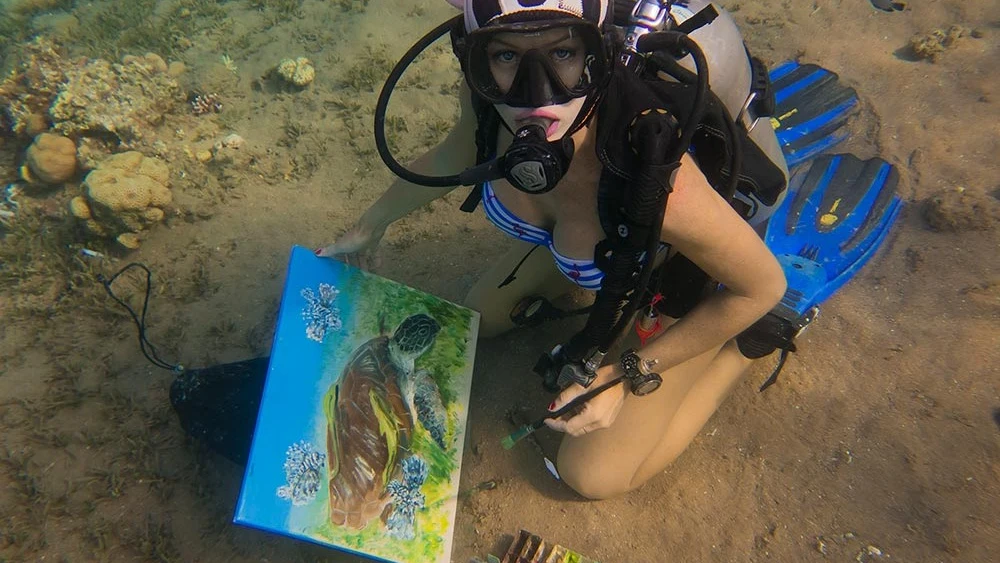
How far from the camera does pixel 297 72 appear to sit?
18.8 ft

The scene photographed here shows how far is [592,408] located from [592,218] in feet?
3.14

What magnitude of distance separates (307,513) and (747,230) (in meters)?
2.33

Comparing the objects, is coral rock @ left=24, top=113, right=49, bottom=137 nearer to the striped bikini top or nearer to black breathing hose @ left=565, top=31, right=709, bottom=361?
the striped bikini top

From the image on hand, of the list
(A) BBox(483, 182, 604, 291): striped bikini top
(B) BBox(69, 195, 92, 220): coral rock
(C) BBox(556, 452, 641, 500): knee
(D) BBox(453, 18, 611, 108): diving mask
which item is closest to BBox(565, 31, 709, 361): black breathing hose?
(A) BBox(483, 182, 604, 291): striped bikini top

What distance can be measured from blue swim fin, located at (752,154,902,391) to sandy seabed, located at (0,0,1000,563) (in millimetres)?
249

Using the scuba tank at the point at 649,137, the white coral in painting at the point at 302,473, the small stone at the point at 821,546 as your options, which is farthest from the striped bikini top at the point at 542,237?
the small stone at the point at 821,546

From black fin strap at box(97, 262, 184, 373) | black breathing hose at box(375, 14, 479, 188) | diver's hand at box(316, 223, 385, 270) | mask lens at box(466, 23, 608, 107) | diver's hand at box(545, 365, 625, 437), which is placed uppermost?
mask lens at box(466, 23, 608, 107)

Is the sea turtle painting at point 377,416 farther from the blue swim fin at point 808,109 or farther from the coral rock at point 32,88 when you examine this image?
the coral rock at point 32,88

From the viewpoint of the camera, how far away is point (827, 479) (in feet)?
9.71

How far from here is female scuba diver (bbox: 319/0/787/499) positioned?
156cm

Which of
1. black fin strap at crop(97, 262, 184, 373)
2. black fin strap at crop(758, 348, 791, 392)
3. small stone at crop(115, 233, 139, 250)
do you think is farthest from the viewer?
small stone at crop(115, 233, 139, 250)

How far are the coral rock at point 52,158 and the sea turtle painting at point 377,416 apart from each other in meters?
4.41

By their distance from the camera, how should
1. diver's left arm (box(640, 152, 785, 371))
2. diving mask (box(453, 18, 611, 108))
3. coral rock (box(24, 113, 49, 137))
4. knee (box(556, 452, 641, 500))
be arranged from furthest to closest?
coral rock (box(24, 113, 49, 137)) → knee (box(556, 452, 641, 500)) → diver's left arm (box(640, 152, 785, 371)) → diving mask (box(453, 18, 611, 108))

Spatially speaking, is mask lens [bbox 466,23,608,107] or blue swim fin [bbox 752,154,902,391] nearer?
mask lens [bbox 466,23,608,107]
